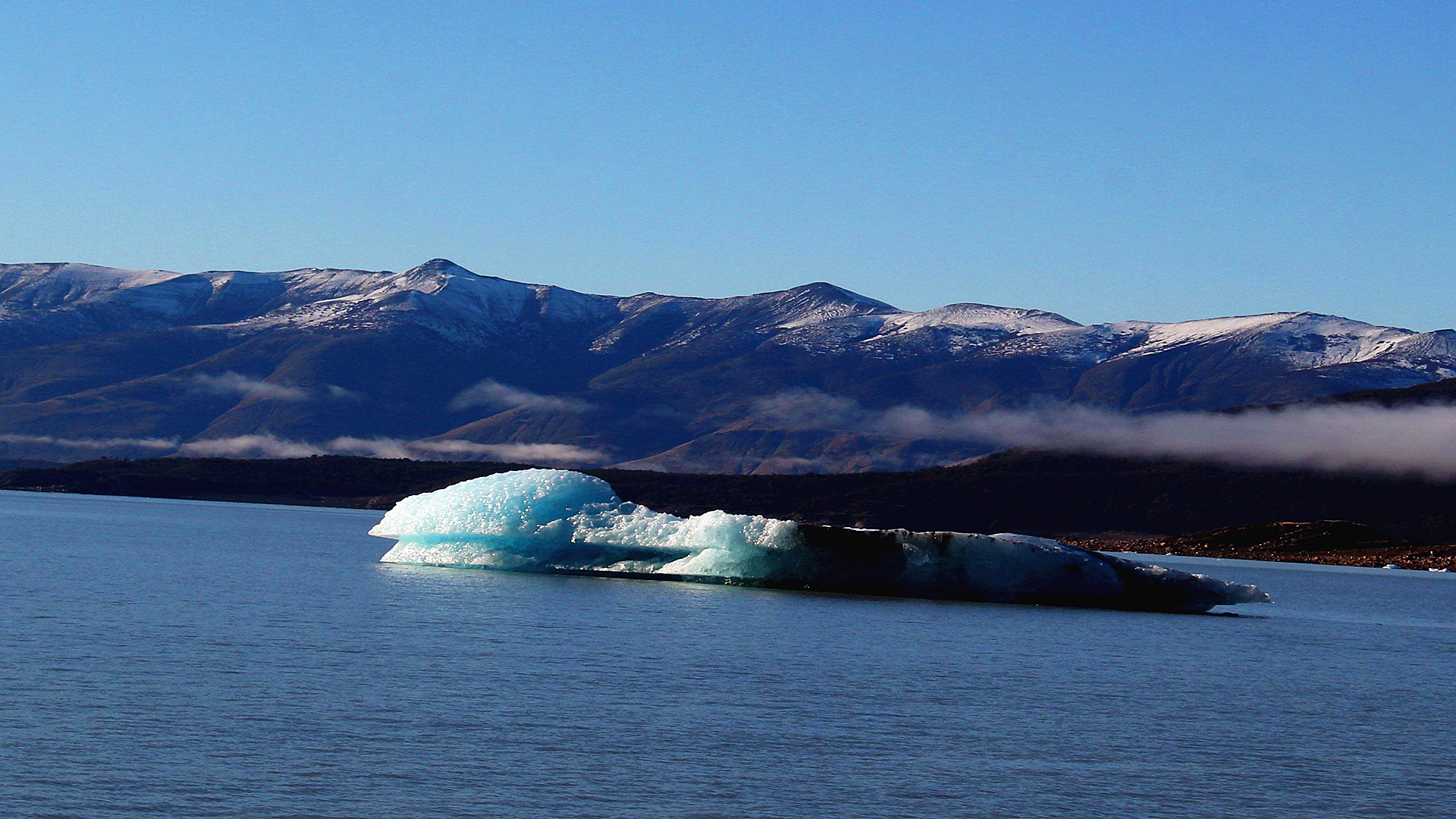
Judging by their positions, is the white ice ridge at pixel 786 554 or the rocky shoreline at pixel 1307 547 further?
the rocky shoreline at pixel 1307 547

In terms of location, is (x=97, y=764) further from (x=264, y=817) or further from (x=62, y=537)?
(x=62, y=537)

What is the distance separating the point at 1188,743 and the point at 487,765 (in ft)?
41.4

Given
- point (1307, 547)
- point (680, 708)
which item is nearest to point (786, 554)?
point (680, 708)

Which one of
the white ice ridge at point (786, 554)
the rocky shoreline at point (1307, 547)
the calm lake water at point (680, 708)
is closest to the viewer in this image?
the calm lake water at point (680, 708)

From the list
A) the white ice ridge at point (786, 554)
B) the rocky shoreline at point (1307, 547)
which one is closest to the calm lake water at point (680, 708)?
the white ice ridge at point (786, 554)

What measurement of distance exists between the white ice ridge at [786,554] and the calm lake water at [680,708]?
138cm

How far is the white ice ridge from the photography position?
184ft

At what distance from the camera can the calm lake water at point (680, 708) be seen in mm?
22688

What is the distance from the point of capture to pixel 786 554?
57781mm

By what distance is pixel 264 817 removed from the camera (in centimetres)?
2022

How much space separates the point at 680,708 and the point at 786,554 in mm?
27707

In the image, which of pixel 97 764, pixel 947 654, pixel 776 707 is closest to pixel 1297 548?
pixel 947 654

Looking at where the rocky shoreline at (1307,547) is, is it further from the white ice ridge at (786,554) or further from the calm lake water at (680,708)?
the calm lake water at (680,708)

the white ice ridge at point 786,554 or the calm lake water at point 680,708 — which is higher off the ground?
the white ice ridge at point 786,554
